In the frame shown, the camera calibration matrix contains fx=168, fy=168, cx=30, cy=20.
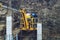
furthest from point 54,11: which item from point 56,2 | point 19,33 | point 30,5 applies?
point 19,33

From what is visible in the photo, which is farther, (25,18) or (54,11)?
(54,11)

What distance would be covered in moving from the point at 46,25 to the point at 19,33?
226 centimetres

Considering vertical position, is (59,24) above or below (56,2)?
below

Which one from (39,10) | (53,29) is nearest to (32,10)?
(39,10)

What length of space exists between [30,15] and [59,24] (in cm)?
254

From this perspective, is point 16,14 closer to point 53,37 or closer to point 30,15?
point 30,15

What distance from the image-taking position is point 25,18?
38.6 ft

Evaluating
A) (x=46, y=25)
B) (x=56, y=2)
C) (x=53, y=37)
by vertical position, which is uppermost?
(x=56, y=2)

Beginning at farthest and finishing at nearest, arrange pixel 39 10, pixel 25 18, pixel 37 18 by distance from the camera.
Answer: pixel 39 10 < pixel 37 18 < pixel 25 18

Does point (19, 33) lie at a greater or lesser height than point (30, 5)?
lesser

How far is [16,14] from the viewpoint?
13.2m

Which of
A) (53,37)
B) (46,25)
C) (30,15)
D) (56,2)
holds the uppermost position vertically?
(56,2)

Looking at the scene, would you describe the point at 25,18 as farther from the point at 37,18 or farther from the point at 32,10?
the point at 32,10

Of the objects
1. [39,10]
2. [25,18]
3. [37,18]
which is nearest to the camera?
[25,18]
